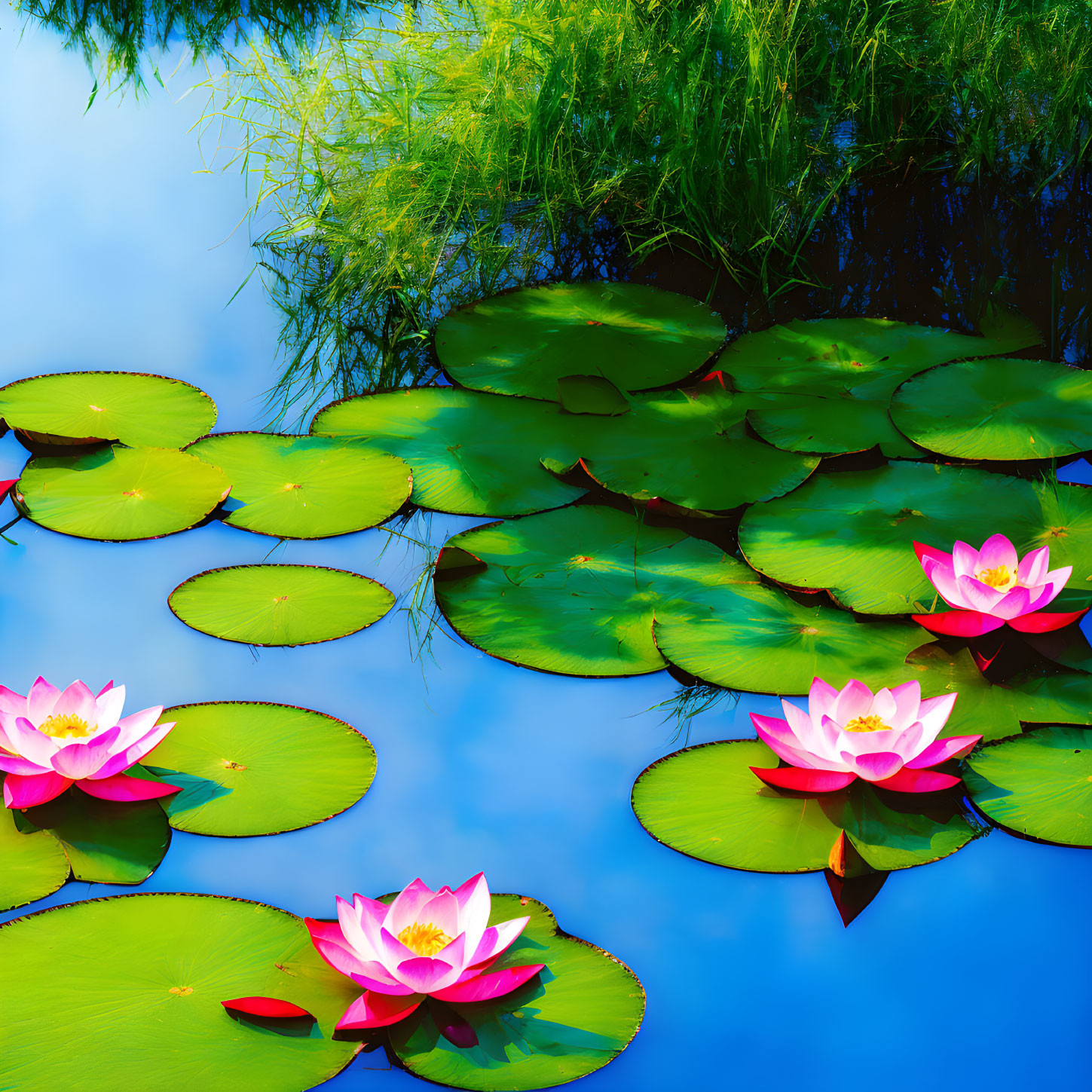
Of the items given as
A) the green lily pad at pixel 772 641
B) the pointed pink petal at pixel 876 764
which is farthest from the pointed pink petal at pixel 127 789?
the pointed pink petal at pixel 876 764

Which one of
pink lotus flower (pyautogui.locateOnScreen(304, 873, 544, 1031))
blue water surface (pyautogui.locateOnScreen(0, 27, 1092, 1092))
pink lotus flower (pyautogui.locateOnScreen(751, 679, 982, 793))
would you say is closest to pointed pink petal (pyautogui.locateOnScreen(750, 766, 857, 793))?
pink lotus flower (pyautogui.locateOnScreen(751, 679, 982, 793))

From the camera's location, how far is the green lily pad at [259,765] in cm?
125

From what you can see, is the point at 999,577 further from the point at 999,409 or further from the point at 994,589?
the point at 999,409

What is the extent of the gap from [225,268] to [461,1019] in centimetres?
219

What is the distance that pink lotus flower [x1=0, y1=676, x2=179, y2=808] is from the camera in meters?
1.24

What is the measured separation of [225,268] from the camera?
2.69 m

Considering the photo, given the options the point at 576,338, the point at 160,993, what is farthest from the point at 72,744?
the point at 576,338

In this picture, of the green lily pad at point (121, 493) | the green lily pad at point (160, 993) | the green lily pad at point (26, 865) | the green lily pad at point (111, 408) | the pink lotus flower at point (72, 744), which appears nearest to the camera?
the green lily pad at point (160, 993)

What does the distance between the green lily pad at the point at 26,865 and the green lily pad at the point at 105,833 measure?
0.01 meters

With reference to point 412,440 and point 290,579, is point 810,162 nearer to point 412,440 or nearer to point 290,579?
point 412,440

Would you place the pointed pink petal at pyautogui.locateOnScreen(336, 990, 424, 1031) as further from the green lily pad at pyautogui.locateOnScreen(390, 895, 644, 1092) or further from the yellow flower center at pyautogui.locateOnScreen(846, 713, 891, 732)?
the yellow flower center at pyautogui.locateOnScreen(846, 713, 891, 732)

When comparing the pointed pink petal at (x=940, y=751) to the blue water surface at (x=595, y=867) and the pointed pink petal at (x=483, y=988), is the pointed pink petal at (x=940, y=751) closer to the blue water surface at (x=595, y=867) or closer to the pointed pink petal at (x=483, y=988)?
the blue water surface at (x=595, y=867)

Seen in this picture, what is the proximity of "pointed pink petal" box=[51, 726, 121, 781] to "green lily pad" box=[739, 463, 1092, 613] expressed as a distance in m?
0.98

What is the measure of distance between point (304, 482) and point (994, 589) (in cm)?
118
